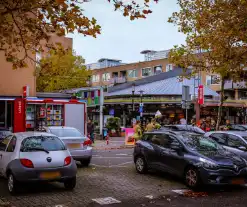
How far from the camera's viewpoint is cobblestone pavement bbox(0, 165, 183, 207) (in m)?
8.58

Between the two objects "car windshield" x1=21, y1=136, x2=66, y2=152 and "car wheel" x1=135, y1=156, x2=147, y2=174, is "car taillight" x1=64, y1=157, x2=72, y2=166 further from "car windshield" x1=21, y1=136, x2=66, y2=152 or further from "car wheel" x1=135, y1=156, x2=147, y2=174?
"car wheel" x1=135, y1=156, x2=147, y2=174

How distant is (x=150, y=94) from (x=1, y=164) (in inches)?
1334

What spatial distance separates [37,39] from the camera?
11.1 meters

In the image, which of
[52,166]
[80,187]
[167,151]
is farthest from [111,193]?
[167,151]

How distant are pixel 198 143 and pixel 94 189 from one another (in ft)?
11.2

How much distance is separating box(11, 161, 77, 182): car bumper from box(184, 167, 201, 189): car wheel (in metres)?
3.30

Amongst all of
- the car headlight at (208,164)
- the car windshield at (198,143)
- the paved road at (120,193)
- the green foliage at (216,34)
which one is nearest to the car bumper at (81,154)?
the paved road at (120,193)

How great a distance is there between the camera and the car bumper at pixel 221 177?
9602 millimetres

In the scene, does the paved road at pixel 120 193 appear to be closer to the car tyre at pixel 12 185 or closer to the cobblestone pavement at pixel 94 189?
the cobblestone pavement at pixel 94 189

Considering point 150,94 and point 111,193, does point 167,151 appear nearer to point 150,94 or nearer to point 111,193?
point 111,193

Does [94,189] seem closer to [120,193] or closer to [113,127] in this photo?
[120,193]

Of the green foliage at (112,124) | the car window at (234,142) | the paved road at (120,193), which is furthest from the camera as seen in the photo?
the green foliage at (112,124)

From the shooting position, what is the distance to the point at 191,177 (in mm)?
10141

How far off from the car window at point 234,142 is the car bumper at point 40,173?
21.3 feet
